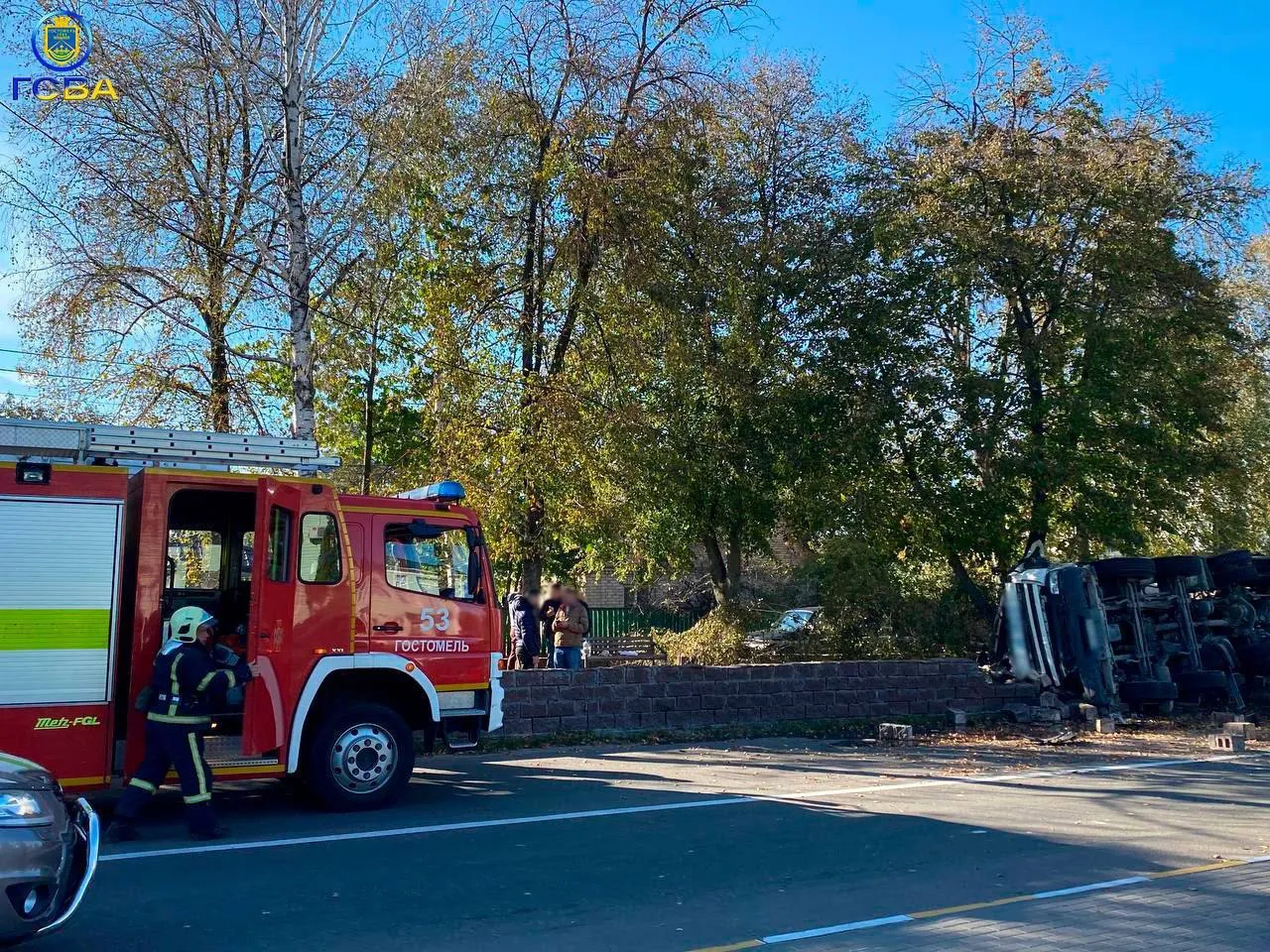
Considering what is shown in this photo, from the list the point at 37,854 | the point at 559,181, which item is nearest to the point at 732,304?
the point at 559,181

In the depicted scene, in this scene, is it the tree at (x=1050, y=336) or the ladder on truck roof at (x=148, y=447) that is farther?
the tree at (x=1050, y=336)

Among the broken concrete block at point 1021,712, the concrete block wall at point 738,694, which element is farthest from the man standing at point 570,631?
the broken concrete block at point 1021,712

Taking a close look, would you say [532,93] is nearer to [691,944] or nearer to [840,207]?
[840,207]

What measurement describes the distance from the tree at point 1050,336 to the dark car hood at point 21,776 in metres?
15.5

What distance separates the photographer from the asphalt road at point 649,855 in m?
6.09

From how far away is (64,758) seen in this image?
26.8 ft

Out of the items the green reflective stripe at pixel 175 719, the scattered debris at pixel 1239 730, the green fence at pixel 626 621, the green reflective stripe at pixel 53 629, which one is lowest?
the scattered debris at pixel 1239 730

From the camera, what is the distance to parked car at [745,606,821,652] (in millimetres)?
17688

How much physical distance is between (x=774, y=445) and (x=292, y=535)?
10864 millimetres

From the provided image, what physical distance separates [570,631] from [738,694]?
250 centimetres

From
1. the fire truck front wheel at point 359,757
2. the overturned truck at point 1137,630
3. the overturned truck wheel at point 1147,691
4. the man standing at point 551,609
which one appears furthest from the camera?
the man standing at point 551,609

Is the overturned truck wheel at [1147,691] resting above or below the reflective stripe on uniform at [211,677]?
below
